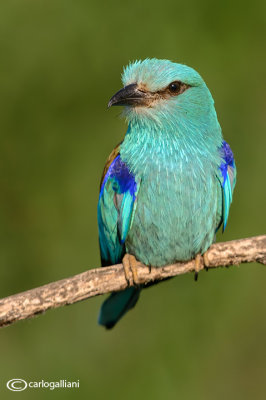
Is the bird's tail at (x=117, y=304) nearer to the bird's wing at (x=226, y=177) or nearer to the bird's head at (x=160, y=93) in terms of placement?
the bird's wing at (x=226, y=177)

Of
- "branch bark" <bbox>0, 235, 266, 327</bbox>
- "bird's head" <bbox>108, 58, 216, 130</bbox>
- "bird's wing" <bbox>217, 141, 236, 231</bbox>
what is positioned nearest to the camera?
"branch bark" <bbox>0, 235, 266, 327</bbox>

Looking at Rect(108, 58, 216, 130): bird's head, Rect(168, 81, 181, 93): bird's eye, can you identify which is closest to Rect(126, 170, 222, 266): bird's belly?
Rect(108, 58, 216, 130): bird's head

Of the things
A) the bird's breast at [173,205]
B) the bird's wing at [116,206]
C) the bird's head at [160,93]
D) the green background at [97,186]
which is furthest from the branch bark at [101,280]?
the green background at [97,186]

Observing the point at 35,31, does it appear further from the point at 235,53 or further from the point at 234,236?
the point at 234,236

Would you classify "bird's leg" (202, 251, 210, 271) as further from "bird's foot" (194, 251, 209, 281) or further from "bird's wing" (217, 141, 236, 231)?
"bird's wing" (217, 141, 236, 231)

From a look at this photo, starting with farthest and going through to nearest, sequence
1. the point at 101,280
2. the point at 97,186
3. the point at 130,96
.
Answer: the point at 97,186 < the point at 130,96 < the point at 101,280

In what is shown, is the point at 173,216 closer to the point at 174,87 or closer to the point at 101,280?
the point at 101,280

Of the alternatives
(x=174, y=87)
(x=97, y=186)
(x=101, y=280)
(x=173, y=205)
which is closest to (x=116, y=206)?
(x=173, y=205)
